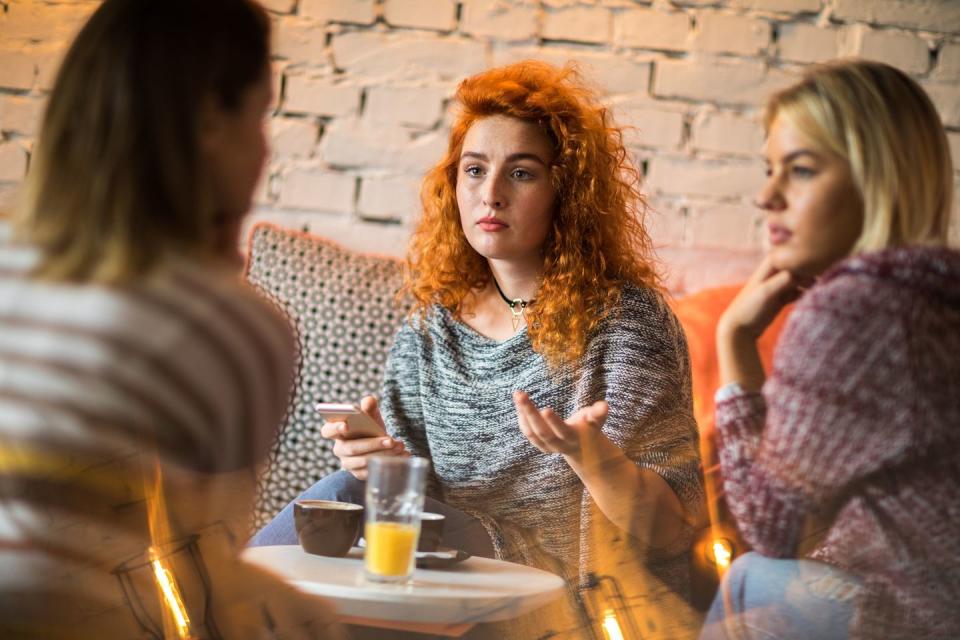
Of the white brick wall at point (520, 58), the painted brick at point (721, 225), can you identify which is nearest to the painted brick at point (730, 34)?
the white brick wall at point (520, 58)

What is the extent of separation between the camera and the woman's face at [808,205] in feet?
2.18

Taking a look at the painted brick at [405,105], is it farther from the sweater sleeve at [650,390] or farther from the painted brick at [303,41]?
the sweater sleeve at [650,390]

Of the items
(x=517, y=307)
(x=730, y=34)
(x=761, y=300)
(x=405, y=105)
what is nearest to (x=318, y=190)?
(x=405, y=105)

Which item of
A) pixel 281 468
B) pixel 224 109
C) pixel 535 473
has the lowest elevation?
pixel 281 468

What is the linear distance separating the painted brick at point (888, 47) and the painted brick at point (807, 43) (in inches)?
0.9

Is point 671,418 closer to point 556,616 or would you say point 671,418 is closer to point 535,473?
point 535,473

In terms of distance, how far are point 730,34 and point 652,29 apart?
12 cm

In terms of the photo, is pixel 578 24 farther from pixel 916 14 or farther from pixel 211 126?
pixel 211 126

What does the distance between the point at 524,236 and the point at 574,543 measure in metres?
0.37

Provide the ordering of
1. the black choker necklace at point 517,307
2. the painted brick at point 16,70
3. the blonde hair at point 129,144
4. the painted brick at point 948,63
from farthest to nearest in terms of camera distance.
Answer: the black choker necklace at point 517,307 < the painted brick at point 948,63 < the painted brick at point 16,70 < the blonde hair at point 129,144

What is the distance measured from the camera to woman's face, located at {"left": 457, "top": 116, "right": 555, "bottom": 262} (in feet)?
3.79

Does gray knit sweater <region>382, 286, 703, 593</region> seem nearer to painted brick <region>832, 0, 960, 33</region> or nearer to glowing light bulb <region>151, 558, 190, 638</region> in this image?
glowing light bulb <region>151, 558, 190, 638</region>

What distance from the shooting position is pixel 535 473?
115 centimetres

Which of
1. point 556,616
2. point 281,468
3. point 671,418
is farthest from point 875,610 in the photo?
point 281,468
